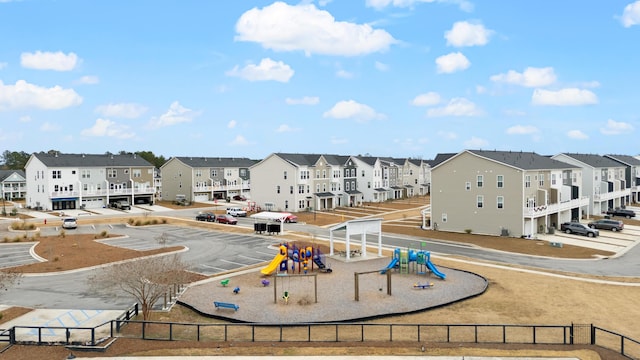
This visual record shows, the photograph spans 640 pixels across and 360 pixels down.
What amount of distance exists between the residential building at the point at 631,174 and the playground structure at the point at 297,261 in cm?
7590

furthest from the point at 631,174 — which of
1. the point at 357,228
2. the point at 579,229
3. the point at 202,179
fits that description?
the point at 202,179

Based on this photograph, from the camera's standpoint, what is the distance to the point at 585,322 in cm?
2169

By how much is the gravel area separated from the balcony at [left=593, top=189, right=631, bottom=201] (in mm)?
50103

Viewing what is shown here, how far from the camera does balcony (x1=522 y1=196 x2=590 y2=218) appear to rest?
1977 inches

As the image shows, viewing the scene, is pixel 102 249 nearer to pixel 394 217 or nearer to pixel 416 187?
pixel 394 217

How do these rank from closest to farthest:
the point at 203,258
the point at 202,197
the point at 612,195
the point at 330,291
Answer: the point at 330,291 → the point at 203,258 → the point at 612,195 → the point at 202,197

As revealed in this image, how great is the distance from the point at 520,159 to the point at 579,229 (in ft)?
34.3

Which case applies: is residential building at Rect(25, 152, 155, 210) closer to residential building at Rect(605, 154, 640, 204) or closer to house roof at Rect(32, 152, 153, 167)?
house roof at Rect(32, 152, 153, 167)

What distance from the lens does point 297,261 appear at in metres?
31.7

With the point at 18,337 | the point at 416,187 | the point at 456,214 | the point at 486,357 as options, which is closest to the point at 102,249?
the point at 18,337

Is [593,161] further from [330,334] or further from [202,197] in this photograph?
[330,334]

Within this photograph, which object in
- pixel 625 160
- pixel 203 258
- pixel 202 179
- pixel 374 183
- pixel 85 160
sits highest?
pixel 85 160

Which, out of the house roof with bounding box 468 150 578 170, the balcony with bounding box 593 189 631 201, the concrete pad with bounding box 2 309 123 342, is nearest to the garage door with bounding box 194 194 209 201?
the house roof with bounding box 468 150 578 170

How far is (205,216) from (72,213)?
23.7m
